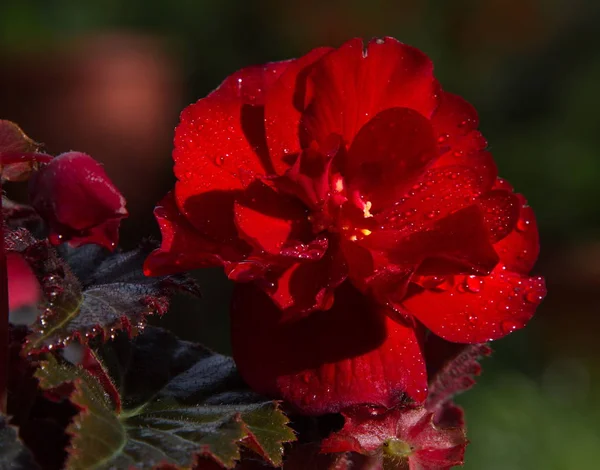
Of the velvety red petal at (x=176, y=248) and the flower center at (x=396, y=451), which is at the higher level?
the velvety red petal at (x=176, y=248)

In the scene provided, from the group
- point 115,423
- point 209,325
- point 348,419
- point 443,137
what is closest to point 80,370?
point 115,423

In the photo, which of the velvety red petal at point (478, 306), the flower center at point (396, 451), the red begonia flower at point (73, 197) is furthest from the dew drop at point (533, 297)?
the red begonia flower at point (73, 197)

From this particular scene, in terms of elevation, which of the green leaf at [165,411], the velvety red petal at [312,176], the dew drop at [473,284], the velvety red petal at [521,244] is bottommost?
the green leaf at [165,411]

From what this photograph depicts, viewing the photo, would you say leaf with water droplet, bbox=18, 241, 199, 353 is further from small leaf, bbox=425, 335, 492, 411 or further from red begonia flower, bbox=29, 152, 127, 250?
small leaf, bbox=425, 335, 492, 411

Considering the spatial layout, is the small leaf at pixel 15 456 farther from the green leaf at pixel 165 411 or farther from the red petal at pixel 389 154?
the red petal at pixel 389 154

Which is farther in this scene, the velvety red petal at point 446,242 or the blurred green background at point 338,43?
the blurred green background at point 338,43

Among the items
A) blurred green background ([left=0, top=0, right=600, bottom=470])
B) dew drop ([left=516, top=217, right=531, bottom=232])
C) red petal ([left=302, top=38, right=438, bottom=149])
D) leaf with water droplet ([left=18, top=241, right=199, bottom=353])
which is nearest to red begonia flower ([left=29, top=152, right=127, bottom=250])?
leaf with water droplet ([left=18, top=241, right=199, bottom=353])

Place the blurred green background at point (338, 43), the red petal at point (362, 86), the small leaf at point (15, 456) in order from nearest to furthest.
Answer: the small leaf at point (15, 456), the red petal at point (362, 86), the blurred green background at point (338, 43)

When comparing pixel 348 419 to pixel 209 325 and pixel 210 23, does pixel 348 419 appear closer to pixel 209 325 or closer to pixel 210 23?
pixel 209 325
